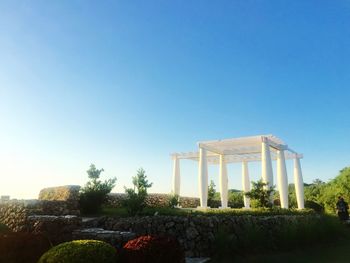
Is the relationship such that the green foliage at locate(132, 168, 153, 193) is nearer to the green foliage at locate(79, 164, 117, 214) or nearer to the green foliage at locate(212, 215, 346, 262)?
the green foliage at locate(79, 164, 117, 214)

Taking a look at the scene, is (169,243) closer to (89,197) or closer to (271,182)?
(89,197)

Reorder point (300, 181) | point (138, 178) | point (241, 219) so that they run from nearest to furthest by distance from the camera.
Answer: point (241, 219)
point (138, 178)
point (300, 181)

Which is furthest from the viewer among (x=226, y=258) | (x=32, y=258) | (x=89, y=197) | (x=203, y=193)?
(x=203, y=193)

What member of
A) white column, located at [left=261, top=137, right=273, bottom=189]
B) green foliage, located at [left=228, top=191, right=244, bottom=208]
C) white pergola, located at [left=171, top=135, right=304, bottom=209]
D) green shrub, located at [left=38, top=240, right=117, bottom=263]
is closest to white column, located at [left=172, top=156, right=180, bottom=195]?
white pergola, located at [left=171, top=135, right=304, bottom=209]

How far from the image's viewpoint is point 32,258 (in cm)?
896

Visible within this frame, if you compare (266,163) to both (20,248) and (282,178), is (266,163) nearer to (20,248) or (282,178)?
(282,178)

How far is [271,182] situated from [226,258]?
505 inches

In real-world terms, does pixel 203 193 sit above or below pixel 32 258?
above

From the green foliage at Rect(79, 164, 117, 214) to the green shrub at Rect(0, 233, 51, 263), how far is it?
9010 millimetres

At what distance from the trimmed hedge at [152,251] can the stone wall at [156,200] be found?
1183 cm

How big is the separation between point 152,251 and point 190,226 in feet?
16.7

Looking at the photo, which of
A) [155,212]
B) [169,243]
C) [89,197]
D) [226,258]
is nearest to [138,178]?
[89,197]

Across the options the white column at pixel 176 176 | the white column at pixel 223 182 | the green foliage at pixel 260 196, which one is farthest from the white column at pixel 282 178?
the white column at pixel 176 176

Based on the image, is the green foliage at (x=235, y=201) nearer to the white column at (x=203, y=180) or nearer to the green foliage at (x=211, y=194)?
the green foliage at (x=211, y=194)
